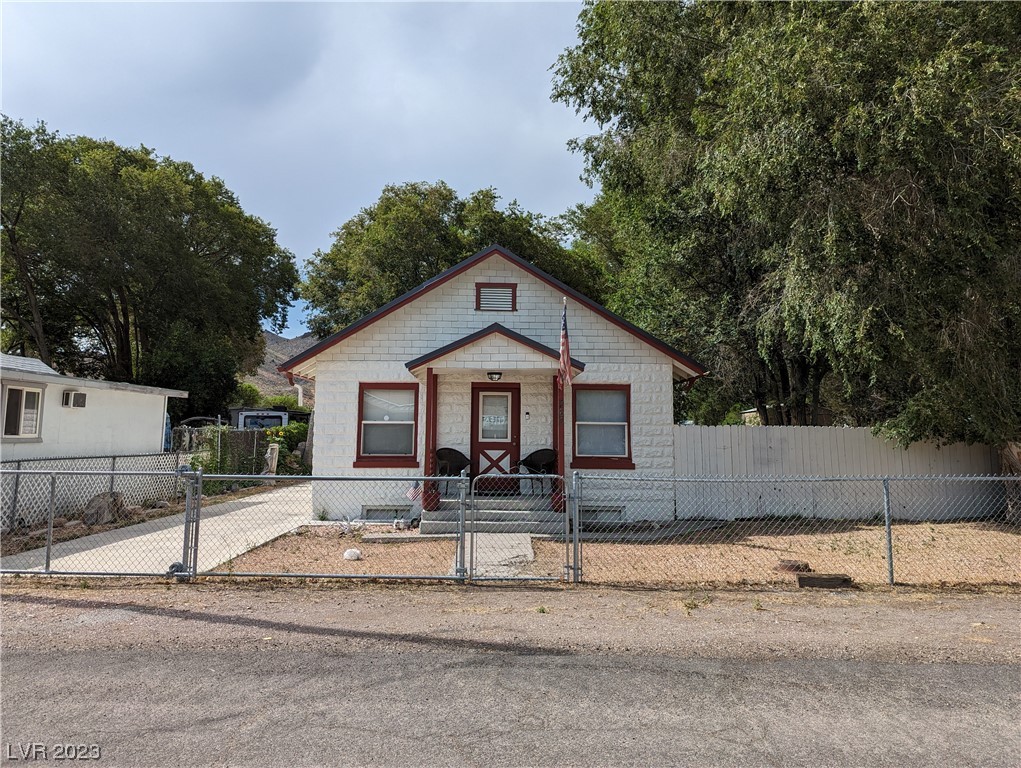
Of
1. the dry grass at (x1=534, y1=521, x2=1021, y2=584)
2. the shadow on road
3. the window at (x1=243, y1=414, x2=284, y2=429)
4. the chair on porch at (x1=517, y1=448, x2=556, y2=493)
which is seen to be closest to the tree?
the window at (x1=243, y1=414, x2=284, y2=429)

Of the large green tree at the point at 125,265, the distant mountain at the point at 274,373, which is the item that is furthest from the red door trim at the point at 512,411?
the distant mountain at the point at 274,373

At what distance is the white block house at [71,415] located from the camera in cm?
1153

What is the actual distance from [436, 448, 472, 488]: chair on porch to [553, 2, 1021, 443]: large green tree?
673 cm

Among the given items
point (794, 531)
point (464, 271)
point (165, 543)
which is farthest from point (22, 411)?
point (794, 531)

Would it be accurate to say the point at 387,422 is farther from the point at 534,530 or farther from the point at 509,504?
the point at 534,530

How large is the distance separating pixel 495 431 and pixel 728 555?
18.0ft

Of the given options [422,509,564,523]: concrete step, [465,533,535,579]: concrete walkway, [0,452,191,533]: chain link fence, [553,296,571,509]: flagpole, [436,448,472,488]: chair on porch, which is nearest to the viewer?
[465,533,535,579]: concrete walkway

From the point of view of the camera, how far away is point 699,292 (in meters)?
17.1

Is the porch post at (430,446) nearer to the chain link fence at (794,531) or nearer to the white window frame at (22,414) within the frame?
the chain link fence at (794,531)

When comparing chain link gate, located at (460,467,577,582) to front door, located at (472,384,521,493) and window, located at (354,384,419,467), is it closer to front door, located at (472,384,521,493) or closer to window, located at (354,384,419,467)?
front door, located at (472,384,521,493)

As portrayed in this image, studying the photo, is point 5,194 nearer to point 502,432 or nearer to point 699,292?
point 502,432

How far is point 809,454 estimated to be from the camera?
13797 millimetres

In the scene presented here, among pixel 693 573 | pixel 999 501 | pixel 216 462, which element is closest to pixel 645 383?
pixel 693 573

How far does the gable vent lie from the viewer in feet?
42.8
